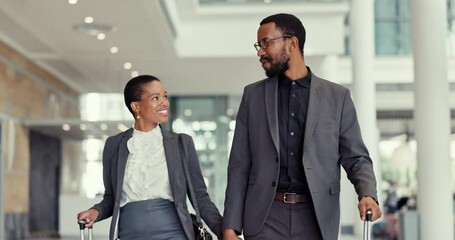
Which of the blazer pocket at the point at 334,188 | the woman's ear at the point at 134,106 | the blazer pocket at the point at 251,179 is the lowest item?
the blazer pocket at the point at 334,188

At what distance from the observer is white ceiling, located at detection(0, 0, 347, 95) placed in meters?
13.4

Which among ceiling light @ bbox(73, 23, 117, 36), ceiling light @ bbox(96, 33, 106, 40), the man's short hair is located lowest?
the man's short hair

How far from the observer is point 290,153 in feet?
12.4

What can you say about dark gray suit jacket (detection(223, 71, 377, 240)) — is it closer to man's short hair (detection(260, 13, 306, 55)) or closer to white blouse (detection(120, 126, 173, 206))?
man's short hair (detection(260, 13, 306, 55))

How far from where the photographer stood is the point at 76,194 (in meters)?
19.6

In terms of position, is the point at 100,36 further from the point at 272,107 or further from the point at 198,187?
the point at 272,107

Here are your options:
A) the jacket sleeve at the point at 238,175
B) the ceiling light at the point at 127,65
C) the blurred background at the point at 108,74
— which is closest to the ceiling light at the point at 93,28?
the blurred background at the point at 108,74

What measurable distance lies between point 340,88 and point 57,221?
16.3 m

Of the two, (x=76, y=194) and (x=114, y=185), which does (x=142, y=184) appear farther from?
(x=76, y=194)

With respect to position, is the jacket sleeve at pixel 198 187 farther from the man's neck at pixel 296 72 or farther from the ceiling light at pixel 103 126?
the ceiling light at pixel 103 126

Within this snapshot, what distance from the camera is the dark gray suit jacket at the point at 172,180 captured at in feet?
14.3

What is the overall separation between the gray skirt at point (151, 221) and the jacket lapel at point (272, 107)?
86 centimetres

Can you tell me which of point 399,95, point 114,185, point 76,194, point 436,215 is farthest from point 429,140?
point 399,95

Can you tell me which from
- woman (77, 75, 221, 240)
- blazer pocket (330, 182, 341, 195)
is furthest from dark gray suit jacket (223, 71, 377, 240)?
woman (77, 75, 221, 240)
